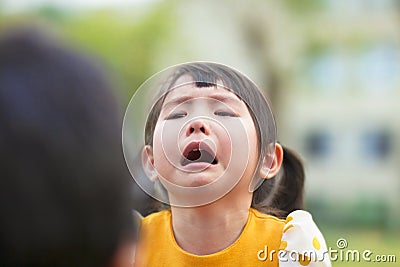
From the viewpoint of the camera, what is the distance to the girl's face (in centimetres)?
89

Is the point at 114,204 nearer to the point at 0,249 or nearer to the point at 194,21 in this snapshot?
the point at 0,249

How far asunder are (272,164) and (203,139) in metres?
0.11

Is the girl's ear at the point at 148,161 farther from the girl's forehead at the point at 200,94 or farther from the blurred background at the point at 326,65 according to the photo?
the blurred background at the point at 326,65

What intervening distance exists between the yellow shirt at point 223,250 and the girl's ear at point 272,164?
0.05 metres

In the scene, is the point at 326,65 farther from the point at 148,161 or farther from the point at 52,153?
the point at 52,153

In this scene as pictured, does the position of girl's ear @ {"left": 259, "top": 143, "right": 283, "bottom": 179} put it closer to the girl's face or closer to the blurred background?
the girl's face

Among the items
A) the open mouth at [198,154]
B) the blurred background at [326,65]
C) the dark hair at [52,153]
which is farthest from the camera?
the blurred background at [326,65]

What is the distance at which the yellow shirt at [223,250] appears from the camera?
36.1 inches

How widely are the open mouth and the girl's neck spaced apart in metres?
0.06

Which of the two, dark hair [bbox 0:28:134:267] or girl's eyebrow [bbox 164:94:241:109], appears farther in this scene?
girl's eyebrow [bbox 164:94:241:109]

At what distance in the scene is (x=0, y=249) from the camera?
0.53 metres

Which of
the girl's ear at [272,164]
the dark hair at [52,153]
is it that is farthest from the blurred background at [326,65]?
the dark hair at [52,153]

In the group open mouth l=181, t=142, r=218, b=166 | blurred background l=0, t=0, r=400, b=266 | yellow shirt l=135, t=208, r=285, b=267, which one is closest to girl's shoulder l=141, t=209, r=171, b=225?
yellow shirt l=135, t=208, r=285, b=267

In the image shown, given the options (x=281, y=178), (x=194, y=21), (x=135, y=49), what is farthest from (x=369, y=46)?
(x=281, y=178)
